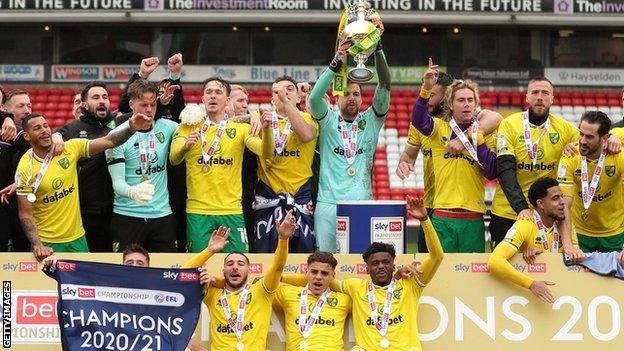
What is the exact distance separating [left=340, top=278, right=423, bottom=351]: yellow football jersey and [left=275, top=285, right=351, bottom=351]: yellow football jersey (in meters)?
0.10

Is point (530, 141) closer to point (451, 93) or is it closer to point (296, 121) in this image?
point (451, 93)

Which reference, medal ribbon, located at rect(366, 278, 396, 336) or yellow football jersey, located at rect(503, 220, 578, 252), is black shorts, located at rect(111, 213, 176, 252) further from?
yellow football jersey, located at rect(503, 220, 578, 252)

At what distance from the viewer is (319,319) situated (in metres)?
8.69

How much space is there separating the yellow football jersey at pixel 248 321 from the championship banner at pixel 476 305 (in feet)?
0.91

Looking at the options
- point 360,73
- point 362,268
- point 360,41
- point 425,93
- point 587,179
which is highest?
point 360,41

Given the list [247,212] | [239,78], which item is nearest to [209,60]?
[239,78]

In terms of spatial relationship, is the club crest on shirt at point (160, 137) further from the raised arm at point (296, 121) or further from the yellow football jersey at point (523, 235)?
the yellow football jersey at point (523, 235)

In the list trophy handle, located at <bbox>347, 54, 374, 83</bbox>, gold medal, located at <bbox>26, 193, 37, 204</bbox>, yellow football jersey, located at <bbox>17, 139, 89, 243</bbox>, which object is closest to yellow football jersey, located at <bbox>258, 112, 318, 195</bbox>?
trophy handle, located at <bbox>347, 54, 374, 83</bbox>

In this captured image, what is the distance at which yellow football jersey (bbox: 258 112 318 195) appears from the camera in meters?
9.73

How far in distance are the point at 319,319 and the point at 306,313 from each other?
105mm

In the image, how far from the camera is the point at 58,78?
24.9 meters

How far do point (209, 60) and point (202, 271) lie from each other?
53.6ft

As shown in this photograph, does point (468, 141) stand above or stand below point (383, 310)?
above

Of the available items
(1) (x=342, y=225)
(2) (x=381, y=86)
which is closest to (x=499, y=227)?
(1) (x=342, y=225)
